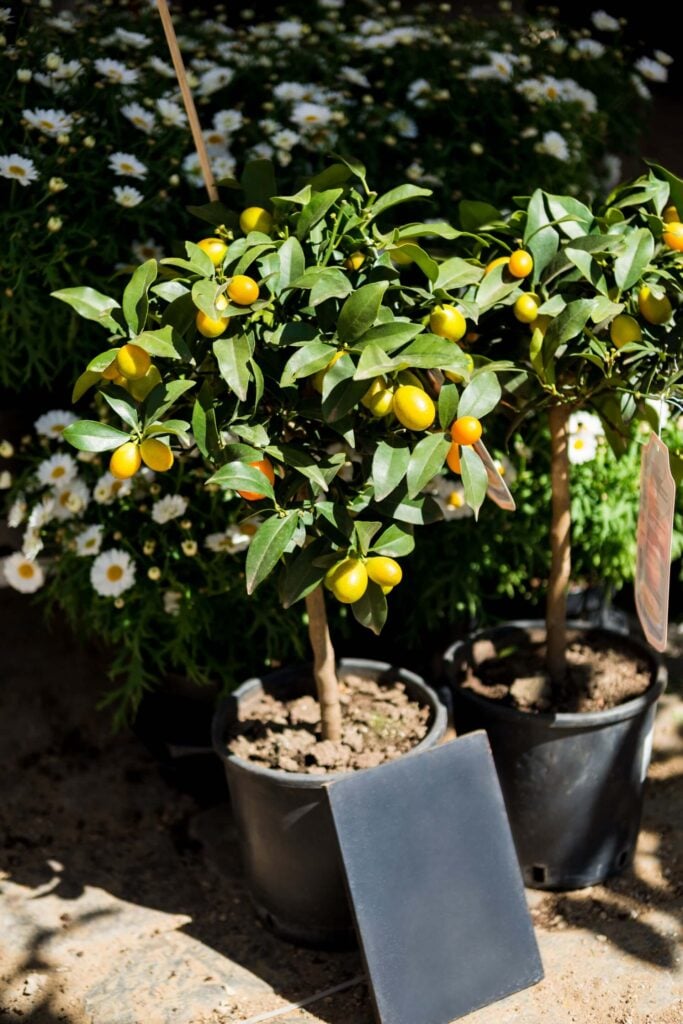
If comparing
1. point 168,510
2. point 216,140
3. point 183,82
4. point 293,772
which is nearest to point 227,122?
point 216,140

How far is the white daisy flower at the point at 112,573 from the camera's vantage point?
2369 mm

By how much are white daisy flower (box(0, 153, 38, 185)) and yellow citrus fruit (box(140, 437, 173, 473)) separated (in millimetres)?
1036

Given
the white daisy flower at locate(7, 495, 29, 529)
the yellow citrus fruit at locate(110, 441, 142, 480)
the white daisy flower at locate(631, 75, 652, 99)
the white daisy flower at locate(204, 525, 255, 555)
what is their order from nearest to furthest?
the yellow citrus fruit at locate(110, 441, 142, 480) → the white daisy flower at locate(204, 525, 255, 555) → the white daisy flower at locate(7, 495, 29, 529) → the white daisy flower at locate(631, 75, 652, 99)

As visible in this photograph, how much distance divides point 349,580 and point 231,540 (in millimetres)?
774

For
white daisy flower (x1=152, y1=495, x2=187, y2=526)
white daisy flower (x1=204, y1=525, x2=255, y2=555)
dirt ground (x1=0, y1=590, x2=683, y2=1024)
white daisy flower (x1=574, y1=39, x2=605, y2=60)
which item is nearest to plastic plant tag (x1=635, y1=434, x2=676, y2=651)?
dirt ground (x1=0, y1=590, x2=683, y2=1024)

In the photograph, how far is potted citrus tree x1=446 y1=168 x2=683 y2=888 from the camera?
6.24ft

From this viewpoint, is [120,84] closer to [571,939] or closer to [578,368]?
[578,368]

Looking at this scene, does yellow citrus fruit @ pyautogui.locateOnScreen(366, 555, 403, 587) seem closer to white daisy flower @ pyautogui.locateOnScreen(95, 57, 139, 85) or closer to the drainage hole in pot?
the drainage hole in pot

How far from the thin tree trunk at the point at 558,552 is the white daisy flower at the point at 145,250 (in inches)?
40.0

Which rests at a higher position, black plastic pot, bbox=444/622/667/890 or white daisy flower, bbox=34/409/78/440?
white daisy flower, bbox=34/409/78/440

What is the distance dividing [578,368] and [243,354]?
2.31 feet

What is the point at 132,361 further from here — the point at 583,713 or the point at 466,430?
the point at 583,713

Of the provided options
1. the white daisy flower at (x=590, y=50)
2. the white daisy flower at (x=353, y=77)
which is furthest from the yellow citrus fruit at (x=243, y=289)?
the white daisy flower at (x=590, y=50)

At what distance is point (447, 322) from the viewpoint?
5.88 feet
